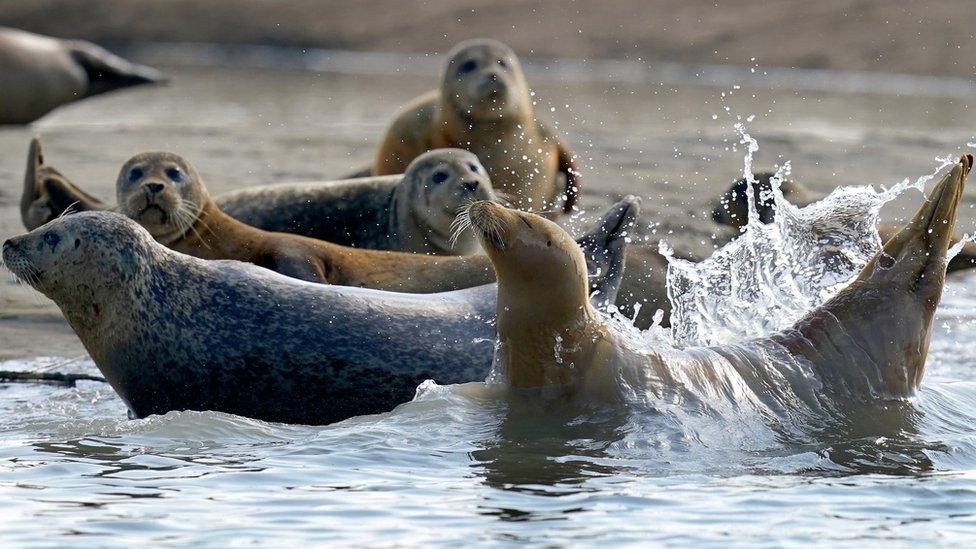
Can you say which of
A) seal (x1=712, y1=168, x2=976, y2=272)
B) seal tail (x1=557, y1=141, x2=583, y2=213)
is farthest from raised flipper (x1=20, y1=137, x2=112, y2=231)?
seal (x1=712, y1=168, x2=976, y2=272)

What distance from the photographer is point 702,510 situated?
4.90 meters

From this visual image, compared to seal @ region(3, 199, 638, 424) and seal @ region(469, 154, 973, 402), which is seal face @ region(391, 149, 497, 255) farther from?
seal @ region(469, 154, 973, 402)

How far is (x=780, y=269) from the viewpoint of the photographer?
7109 mm

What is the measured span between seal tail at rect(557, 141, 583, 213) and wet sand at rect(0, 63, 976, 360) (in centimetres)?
30

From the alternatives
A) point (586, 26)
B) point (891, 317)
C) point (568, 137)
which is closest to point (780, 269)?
point (891, 317)

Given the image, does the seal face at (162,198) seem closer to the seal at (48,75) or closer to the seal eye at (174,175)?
the seal eye at (174,175)

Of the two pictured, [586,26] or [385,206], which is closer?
[385,206]

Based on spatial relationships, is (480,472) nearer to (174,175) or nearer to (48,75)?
(174,175)

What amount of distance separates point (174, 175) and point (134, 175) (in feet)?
0.59

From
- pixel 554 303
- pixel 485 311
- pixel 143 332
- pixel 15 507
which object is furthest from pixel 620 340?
pixel 15 507

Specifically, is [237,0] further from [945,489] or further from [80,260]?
[945,489]

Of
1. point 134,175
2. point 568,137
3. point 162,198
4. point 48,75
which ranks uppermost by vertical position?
point 48,75

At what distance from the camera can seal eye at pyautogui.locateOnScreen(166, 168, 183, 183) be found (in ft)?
26.4

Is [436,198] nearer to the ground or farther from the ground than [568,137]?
nearer to the ground
